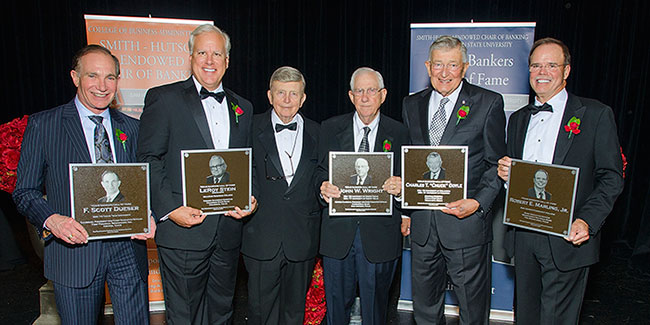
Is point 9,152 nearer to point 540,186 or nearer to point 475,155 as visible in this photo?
point 475,155

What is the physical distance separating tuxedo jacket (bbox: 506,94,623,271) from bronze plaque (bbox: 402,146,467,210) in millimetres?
553

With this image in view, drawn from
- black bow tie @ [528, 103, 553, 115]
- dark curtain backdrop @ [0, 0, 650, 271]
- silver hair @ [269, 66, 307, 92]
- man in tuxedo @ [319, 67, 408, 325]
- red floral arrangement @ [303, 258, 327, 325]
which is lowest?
red floral arrangement @ [303, 258, 327, 325]

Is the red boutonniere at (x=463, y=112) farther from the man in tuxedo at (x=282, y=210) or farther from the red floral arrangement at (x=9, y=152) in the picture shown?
the red floral arrangement at (x=9, y=152)

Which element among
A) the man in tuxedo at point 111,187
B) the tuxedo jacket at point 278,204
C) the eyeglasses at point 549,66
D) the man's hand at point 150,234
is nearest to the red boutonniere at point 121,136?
the man in tuxedo at point 111,187

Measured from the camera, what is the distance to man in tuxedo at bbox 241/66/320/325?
2.91 metres

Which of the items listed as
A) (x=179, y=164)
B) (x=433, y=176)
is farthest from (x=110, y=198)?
(x=433, y=176)

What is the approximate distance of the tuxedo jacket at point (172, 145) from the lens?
2555mm

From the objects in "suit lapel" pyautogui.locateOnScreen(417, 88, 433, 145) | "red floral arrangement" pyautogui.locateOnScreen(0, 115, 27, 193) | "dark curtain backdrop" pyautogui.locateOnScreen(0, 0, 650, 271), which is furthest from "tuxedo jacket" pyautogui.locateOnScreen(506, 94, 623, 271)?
"dark curtain backdrop" pyautogui.locateOnScreen(0, 0, 650, 271)

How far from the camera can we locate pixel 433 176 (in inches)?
106

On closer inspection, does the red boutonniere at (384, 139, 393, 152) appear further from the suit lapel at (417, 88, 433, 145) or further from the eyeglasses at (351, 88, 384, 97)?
the eyeglasses at (351, 88, 384, 97)

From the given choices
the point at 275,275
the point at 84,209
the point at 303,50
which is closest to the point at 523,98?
the point at 275,275

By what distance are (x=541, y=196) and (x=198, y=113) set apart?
6.68ft

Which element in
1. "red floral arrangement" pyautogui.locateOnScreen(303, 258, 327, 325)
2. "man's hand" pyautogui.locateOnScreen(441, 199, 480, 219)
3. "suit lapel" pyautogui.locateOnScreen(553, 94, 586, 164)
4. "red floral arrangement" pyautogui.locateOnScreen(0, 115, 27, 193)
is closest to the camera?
"suit lapel" pyautogui.locateOnScreen(553, 94, 586, 164)

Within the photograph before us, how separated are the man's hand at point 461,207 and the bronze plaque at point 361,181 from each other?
0.36 m
